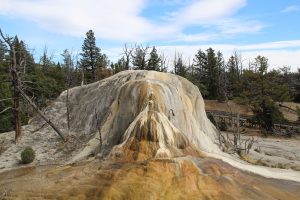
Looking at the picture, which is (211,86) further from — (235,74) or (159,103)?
(159,103)

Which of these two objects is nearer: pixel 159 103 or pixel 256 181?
pixel 256 181

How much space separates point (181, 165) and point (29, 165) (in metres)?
10.7

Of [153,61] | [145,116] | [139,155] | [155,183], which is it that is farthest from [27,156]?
[153,61]

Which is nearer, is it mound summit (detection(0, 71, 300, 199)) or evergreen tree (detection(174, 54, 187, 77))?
mound summit (detection(0, 71, 300, 199))

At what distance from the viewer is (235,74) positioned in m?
89.5

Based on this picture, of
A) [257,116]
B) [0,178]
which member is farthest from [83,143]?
[257,116]

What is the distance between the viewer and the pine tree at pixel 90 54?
74.6 meters

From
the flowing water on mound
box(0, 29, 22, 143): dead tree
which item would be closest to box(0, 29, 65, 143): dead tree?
box(0, 29, 22, 143): dead tree

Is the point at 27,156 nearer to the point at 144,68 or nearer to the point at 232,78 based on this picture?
the point at 144,68

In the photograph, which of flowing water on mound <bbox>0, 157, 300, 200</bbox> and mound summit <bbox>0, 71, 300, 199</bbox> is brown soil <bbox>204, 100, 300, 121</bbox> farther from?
flowing water on mound <bbox>0, 157, 300, 200</bbox>

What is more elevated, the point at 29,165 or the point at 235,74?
the point at 235,74

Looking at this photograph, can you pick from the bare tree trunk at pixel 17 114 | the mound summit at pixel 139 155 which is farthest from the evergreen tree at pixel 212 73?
the bare tree trunk at pixel 17 114

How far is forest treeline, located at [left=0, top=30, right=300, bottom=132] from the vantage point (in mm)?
39188

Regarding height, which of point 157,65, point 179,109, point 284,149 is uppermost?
point 157,65
